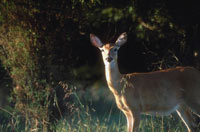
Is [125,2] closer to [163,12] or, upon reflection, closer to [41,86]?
[163,12]

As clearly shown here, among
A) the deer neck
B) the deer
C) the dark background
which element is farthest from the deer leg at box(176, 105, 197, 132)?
the deer neck

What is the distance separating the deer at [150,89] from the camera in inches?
306

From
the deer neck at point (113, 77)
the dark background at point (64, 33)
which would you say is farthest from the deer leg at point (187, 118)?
the deer neck at point (113, 77)

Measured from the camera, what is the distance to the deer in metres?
7.77

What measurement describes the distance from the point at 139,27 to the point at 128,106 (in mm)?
2003

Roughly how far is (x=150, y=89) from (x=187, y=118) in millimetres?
987

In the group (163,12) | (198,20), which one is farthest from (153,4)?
(198,20)

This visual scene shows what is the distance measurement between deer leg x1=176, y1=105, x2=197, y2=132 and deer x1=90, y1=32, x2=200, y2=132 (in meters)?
0.35

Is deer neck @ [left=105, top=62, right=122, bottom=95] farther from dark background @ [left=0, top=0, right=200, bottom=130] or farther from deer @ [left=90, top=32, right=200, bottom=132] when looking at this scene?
dark background @ [left=0, top=0, right=200, bottom=130]

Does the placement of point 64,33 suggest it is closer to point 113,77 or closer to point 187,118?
point 113,77

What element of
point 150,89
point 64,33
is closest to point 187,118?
point 150,89

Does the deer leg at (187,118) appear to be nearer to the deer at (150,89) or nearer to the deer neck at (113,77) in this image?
the deer at (150,89)

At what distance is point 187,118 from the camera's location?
27.8 ft

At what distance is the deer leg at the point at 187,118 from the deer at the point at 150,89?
0.35 meters
